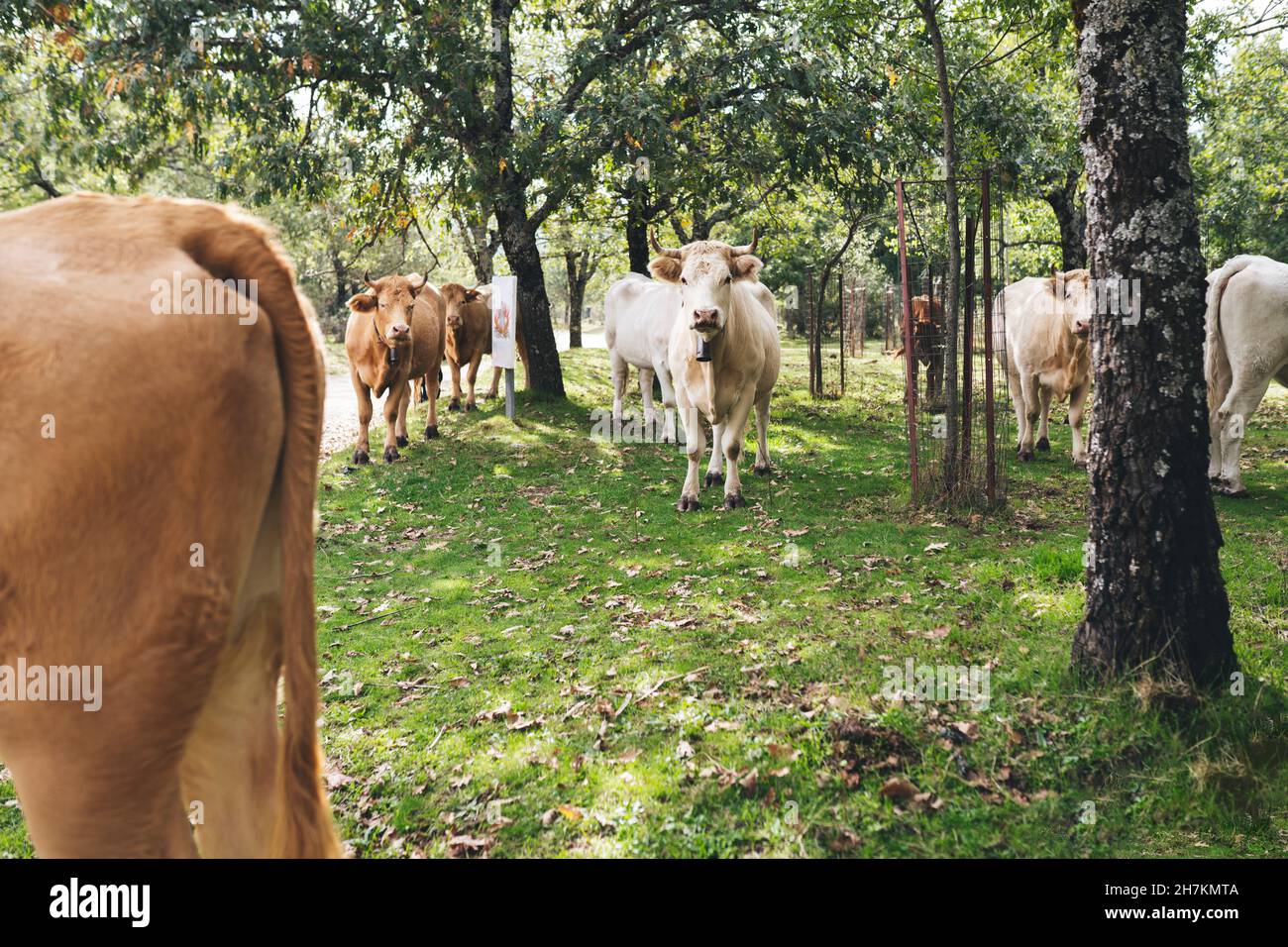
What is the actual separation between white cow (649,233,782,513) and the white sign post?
4966 mm

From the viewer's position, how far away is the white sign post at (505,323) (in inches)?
535

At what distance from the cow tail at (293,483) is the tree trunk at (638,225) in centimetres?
1295

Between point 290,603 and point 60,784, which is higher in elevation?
point 290,603

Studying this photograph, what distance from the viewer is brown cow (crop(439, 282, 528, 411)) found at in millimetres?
15414

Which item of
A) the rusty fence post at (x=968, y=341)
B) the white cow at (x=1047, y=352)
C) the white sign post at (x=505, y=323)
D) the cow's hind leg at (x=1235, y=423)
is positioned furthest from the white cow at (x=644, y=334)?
the cow's hind leg at (x=1235, y=423)

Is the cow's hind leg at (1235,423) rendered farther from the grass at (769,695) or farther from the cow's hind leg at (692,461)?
the cow's hind leg at (692,461)

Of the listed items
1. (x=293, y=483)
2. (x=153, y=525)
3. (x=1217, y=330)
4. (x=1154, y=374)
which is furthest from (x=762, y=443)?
(x=153, y=525)

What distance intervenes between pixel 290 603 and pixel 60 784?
0.53 metres

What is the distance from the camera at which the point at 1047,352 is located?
10211 millimetres

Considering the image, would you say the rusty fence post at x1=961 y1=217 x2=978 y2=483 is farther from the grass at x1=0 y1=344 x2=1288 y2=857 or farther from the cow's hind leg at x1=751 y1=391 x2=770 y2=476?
the cow's hind leg at x1=751 y1=391 x2=770 y2=476
